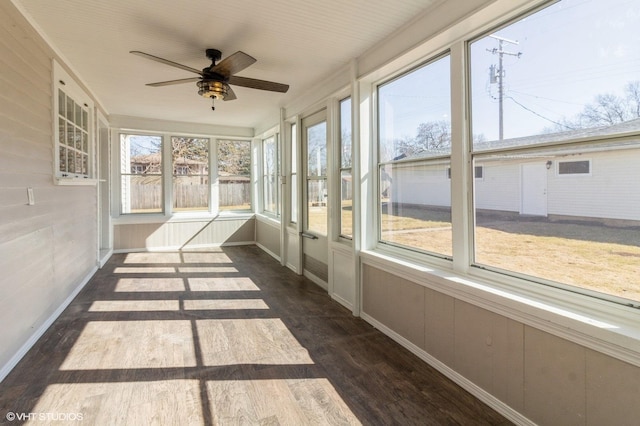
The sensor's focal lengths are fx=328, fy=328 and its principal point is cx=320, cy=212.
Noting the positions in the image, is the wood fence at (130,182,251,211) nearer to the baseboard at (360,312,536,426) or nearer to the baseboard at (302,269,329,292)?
the baseboard at (302,269,329,292)

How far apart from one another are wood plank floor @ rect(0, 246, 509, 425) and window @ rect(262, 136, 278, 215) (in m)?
2.72

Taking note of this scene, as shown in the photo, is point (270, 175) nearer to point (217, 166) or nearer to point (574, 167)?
point (217, 166)

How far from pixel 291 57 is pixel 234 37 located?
0.64 meters

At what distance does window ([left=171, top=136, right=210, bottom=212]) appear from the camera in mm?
6691

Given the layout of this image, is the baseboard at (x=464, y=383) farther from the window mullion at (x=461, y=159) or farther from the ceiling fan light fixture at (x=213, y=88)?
the ceiling fan light fixture at (x=213, y=88)

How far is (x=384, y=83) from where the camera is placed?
3154 millimetres

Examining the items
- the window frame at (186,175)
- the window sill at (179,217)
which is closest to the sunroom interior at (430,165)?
the window sill at (179,217)

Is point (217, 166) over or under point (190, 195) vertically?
over

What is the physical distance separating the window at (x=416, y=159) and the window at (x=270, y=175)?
321 cm

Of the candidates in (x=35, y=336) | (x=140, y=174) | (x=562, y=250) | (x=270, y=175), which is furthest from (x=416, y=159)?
(x=140, y=174)

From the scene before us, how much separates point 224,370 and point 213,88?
2.35 metres

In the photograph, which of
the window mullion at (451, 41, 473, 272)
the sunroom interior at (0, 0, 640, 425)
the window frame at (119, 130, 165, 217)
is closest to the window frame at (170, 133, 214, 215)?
the window frame at (119, 130, 165, 217)

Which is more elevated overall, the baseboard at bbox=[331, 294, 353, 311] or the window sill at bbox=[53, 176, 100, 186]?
the window sill at bbox=[53, 176, 100, 186]

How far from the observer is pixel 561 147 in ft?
5.69
